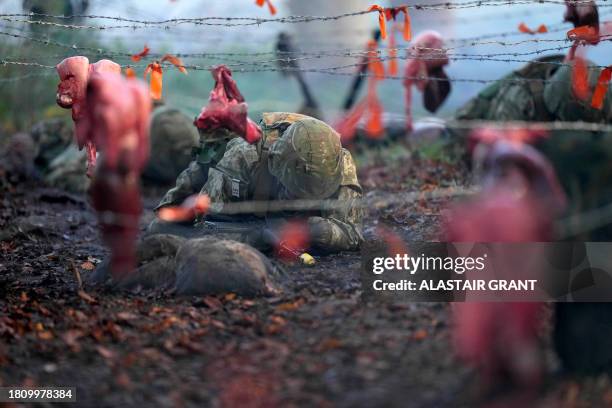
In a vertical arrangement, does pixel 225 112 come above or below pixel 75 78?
A: below

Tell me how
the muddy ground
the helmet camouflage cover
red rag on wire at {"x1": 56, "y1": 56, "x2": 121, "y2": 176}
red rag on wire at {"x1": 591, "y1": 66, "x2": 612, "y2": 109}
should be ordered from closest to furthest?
the muddy ground < red rag on wire at {"x1": 56, "y1": 56, "x2": 121, "y2": 176} < red rag on wire at {"x1": 591, "y1": 66, "x2": 612, "y2": 109} < the helmet camouflage cover

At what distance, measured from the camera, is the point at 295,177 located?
8.00 meters

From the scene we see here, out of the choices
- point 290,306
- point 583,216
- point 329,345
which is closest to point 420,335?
point 329,345

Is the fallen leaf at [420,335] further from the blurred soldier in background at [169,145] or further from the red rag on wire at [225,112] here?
the blurred soldier in background at [169,145]

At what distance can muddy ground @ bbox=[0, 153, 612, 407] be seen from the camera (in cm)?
468

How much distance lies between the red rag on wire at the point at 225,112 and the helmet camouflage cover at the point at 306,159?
1.24 metres

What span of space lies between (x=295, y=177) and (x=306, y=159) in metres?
0.19

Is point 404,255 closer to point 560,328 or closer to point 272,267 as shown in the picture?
point 272,267

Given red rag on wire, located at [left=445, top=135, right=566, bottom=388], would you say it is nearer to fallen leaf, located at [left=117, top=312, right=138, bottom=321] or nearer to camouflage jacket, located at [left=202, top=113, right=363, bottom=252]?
fallen leaf, located at [left=117, top=312, right=138, bottom=321]

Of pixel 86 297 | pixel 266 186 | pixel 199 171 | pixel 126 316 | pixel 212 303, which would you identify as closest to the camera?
pixel 126 316

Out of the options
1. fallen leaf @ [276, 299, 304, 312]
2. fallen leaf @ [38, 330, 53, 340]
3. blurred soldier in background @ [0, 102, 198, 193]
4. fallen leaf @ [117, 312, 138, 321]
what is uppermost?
blurred soldier in background @ [0, 102, 198, 193]

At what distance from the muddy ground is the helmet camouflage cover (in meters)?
0.71

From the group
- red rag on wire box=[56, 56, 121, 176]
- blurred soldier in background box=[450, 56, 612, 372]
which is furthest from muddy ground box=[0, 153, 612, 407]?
red rag on wire box=[56, 56, 121, 176]

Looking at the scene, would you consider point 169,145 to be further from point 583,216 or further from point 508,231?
point 508,231
